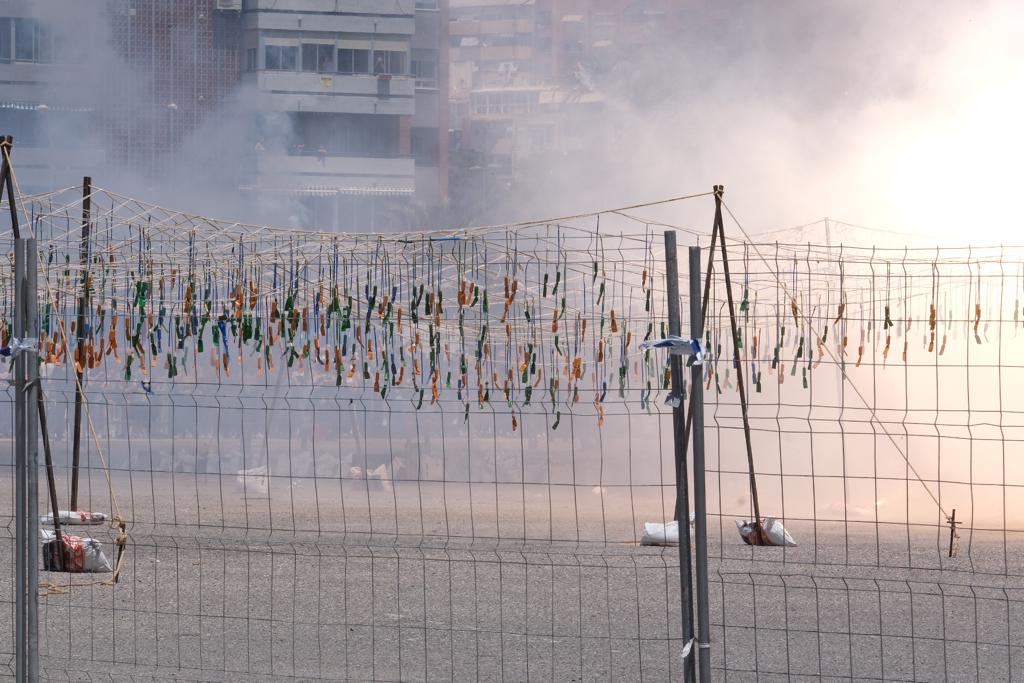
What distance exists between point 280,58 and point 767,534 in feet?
109

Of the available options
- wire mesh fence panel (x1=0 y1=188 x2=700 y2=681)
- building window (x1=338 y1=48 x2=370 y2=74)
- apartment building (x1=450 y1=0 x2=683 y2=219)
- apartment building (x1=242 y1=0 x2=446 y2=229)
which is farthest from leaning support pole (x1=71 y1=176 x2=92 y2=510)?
building window (x1=338 y1=48 x2=370 y2=74)

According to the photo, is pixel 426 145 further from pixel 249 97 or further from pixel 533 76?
pixel 249 97

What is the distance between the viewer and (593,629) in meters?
6.14

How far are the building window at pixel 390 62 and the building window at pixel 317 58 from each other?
145 centimetres

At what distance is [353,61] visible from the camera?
39.8 meters

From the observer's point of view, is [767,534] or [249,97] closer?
[767,534]

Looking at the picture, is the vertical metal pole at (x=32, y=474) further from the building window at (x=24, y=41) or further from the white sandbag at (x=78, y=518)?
the building window at (x=24, y=41)

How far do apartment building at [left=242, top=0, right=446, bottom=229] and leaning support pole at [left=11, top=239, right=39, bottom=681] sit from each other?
32.9 metres

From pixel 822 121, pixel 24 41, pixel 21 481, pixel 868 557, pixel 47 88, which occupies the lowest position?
pixel 868 557

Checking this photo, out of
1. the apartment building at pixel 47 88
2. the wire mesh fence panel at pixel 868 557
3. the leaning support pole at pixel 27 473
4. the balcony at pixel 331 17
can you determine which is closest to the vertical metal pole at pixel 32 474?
the leaning support pole at pixel 27 473

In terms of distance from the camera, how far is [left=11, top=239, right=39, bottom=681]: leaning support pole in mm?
4043

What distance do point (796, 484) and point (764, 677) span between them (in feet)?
35.9

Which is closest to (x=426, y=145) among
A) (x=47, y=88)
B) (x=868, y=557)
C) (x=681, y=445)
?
(x=47, y=88)

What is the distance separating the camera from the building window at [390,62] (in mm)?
40062
